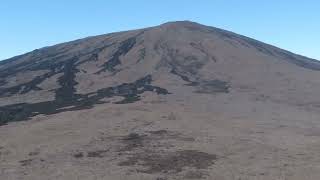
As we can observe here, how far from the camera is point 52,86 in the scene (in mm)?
82375

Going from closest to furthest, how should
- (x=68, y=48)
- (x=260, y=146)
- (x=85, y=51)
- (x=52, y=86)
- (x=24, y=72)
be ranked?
(x=260, y=146) → (x=52, y=86) → (x=24, y=72) → (x=85, y=51) → (x=68, y=48)

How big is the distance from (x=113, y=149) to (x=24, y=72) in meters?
56.0

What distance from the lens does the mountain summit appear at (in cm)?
3831

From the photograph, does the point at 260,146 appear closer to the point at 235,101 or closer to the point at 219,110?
the point at 219,110

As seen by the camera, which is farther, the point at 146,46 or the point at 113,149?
the point at 146,46

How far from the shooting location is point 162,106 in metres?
62.3

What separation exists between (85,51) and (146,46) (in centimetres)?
1133

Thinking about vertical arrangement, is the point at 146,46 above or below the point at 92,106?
above

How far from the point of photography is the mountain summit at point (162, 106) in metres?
38.3

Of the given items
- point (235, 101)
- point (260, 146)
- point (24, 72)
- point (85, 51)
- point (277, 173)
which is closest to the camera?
point (277, 173)

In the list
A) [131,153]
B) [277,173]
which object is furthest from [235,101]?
[277,173]

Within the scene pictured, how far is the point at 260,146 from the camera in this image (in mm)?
42625

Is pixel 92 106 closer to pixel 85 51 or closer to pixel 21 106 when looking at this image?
pixel 21 106

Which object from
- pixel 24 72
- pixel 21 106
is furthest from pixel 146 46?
pixel 21 106
